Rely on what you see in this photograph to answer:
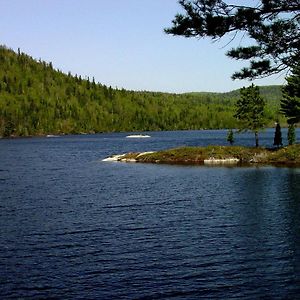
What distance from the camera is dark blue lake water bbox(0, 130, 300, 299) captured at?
23828 millimetres

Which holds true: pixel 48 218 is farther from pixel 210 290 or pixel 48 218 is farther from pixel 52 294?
pixel 210 290

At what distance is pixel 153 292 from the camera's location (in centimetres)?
2302

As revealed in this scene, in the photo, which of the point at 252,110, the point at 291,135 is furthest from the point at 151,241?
the point at 252,110

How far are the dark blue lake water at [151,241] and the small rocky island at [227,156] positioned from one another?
97.3 feet

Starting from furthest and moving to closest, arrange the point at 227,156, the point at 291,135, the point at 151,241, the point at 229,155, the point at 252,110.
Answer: the point at 252,110, the point at 291,135, the point at 229,155, the point at 227,156, the point at 151,241

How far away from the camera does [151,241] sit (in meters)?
32.7

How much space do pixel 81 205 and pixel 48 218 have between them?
7.30m

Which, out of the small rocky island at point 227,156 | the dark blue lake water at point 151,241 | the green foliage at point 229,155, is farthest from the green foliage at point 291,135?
the dark blue lake water at point 151,241

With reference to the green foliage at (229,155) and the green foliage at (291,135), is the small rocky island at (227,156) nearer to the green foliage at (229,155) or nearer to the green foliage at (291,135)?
the green foliage at (229,155)

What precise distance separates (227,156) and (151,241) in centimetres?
6602

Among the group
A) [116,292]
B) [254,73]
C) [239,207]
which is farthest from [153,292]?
[239,207]

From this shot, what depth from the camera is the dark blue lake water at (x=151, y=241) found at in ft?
78.2

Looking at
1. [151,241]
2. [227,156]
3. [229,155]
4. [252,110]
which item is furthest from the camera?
[252,110]

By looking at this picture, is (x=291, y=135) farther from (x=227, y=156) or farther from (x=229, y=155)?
(x=227, y=156)
